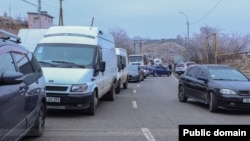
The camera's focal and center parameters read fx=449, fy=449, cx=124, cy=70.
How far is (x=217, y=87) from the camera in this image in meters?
13.9

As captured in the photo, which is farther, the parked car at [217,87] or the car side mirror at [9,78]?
the parked car at [217,87]

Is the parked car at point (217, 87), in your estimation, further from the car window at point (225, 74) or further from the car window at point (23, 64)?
the car window at point (23, 64)

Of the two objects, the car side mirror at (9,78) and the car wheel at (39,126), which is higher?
the car side mirror at (9,78)

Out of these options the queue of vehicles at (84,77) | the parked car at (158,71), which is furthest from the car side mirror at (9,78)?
the parked car at (158,71)

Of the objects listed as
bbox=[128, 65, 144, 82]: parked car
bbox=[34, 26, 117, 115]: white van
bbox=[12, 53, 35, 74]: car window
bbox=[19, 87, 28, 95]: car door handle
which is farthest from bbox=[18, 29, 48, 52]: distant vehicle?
bbox=[19, 87, 28, 95]: car door handle

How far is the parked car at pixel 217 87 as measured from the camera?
44.4ft

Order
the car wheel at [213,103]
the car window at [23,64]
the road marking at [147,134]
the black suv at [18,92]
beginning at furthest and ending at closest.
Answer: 1. the car wheel at [213,103]
2. the road marking at [147,134]
3. the car window at [23,64]
4. the black suv at [18,92]

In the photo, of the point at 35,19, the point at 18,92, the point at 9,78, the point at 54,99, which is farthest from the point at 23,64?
the point at 35,19

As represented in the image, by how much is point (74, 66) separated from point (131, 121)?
2567 mm

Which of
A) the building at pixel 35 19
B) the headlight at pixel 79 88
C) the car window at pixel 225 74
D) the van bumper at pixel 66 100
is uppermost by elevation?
the building at pixel 35 19

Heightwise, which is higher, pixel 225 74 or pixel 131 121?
pixel 225 74

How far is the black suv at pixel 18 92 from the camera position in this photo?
6180mm

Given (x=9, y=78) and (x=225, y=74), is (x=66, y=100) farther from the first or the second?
(x=9, y=78)

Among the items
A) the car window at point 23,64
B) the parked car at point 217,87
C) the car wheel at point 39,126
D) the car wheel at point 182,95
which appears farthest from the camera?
the car wheel at point 182,95
